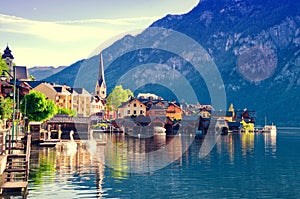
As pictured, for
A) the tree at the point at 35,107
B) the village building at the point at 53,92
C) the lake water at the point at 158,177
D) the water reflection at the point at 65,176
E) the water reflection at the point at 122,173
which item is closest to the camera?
the water reflection at the point at 65,176

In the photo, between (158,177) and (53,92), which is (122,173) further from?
(53,92)

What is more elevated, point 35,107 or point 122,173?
point 35,107

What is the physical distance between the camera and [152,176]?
5916cm

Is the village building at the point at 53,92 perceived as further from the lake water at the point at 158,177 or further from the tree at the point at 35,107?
the lake water at the point at 158,177

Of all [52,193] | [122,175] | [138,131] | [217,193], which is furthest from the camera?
[138,131]

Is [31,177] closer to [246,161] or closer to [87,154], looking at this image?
[87,154]

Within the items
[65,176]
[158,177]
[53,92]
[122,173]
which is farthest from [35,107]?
[53,92]

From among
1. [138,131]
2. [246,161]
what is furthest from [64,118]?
[246,161]

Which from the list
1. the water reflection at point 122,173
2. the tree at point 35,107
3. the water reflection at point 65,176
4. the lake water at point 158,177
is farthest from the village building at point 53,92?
the water reflection at point 65,176

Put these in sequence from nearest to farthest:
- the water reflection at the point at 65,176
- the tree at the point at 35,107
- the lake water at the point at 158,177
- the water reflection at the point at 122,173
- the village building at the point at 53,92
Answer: the water reflection at the point at 65,176
the lake water at the point at 158,177
the water reflection at the point at 122,173
the tree at the point at 35,107
the village building at the point at 53,92

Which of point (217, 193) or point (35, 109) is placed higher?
point (35, 109)

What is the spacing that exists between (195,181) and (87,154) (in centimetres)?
3400

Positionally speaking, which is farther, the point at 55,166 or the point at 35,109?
the point at 35,109

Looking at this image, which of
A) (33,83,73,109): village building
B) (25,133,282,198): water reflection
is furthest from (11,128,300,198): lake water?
(33,83,73,109): village building
